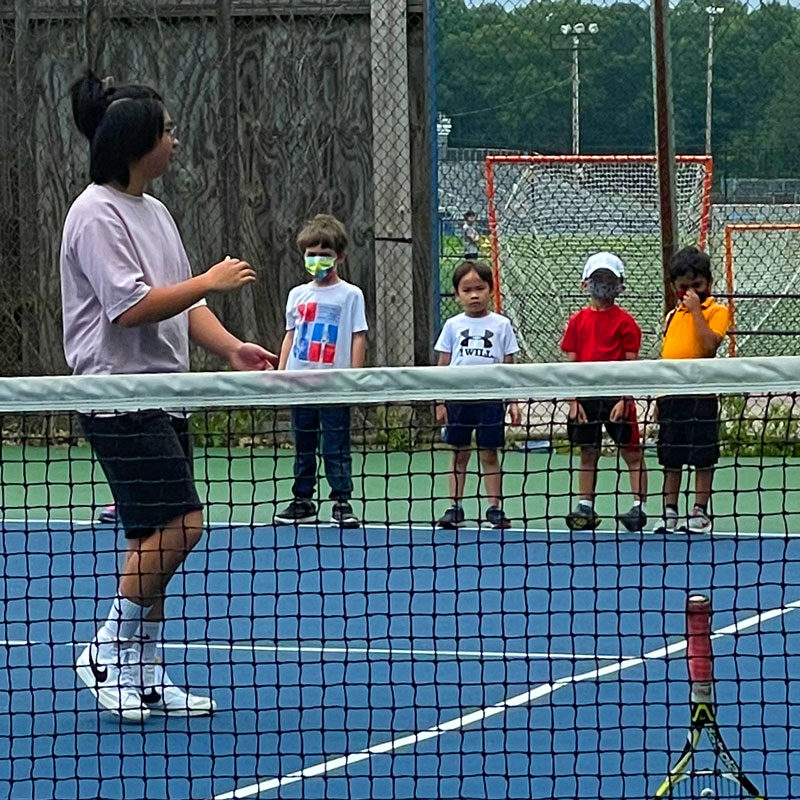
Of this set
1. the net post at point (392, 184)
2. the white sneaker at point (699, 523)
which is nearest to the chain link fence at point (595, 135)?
the net post at point (392, 184)

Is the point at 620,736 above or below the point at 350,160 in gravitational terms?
below

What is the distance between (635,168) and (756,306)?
1.33 metres

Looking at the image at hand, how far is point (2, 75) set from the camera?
37.2ft

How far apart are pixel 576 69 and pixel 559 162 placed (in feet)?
3.09

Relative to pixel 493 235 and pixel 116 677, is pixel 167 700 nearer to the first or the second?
pixel 116 677

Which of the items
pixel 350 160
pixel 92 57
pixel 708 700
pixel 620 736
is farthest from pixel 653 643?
pixel 92 57

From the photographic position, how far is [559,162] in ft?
39.3

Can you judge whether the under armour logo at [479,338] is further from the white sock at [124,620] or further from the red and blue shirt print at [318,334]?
the white sock at [124,620]

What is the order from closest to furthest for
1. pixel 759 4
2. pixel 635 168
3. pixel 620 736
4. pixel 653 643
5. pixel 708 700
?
pixel 708 700 → pixel 620 736 → pixel 653 643 → pixel 759 4 → pixel 635 168

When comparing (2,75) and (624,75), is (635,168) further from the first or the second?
(2,75)

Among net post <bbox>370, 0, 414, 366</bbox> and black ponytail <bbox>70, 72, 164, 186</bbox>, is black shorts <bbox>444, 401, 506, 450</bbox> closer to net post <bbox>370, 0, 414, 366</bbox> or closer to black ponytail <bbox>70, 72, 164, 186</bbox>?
net post <bbox>370, 0, 414, 366</bbox>

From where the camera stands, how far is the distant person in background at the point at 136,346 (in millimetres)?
5031

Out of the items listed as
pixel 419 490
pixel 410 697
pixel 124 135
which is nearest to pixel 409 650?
pixel 410 697

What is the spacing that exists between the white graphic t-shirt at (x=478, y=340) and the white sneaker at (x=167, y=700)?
12.2 ft
